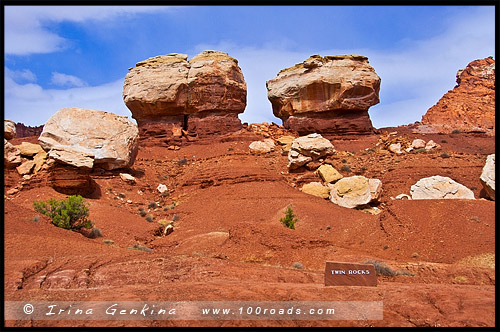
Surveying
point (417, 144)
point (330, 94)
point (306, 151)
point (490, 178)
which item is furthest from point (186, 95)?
point (490, 178)

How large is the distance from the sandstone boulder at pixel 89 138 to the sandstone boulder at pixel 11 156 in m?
1.51

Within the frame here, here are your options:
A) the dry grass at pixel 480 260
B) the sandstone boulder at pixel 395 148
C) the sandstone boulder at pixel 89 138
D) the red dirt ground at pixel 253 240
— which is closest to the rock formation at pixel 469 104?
the red dirt ground at pixel 253 240

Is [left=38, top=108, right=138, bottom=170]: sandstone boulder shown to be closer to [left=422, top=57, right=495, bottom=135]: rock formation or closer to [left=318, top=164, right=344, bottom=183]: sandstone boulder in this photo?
[left=318, top=164, right=344, bottom=183]: sandstone boulder

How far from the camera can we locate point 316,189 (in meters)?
25.8

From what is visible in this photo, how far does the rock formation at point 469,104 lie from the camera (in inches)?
2050

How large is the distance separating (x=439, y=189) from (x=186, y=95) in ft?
75.9

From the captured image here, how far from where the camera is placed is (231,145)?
34.7m

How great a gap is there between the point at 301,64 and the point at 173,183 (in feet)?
58.9

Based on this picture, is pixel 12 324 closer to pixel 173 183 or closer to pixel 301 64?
pixel 173 183

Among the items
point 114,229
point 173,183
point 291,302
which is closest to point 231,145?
point 173,183

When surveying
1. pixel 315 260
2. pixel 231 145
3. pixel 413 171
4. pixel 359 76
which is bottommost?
pixel 315 260

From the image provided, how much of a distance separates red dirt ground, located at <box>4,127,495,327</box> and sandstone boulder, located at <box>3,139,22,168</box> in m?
0.48

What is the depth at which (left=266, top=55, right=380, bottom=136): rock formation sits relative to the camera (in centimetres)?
3775

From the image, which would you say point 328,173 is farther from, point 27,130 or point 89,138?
point 27,130
